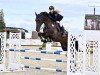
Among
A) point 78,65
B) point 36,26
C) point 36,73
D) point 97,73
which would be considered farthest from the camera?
point 36,26

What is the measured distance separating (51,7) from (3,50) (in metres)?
1.92

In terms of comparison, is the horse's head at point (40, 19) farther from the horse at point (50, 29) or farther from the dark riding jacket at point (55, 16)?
the dark riding jacket at point (55, 16)

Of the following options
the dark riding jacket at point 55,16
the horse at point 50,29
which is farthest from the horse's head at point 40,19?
the dark riding jacket at point 55,16

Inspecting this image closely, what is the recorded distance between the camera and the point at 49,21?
11445 mm

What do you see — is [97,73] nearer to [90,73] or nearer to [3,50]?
[90,73]

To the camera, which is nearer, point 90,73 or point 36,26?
point 90,73

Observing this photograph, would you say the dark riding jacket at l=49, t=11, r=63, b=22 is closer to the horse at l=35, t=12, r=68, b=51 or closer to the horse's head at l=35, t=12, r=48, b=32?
the horse at l=35, t=12, r=68, b=51

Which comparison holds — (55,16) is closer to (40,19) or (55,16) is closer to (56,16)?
(56,16)

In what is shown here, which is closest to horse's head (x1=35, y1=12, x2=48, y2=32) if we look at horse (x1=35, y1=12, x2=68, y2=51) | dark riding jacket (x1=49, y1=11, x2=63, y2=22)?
horse (x1=35, y1=12, x2=68, y2=51)

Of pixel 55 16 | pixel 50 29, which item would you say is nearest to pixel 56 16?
pixel 55 16

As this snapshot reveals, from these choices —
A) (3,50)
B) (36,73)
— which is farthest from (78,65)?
(3,50)

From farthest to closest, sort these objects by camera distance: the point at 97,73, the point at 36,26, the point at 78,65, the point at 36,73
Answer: the point at 36,26 → the point at 36,73 → the point at 97,73 → the point at 78,65

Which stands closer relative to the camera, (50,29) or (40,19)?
(40,19)

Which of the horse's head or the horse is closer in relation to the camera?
the horse's head
